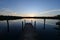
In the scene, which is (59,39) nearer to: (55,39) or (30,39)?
(55,39)

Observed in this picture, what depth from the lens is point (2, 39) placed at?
12.3 m

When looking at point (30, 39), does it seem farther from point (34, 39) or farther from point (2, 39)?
point (2, 39)

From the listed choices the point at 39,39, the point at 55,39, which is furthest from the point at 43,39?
the point at 55,39

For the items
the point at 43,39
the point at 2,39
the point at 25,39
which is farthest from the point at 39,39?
the point at 2,39

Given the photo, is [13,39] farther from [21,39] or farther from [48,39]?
[48,39]

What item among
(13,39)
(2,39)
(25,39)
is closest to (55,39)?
(25,39)

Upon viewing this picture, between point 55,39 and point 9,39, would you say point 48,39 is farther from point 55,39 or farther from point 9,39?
point 9,39

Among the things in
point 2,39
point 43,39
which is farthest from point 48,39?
point 2,39

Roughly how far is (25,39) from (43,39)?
6.62 ft

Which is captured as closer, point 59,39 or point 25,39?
point 25,39

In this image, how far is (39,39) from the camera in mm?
12164

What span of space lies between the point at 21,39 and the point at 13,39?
38.9 inches

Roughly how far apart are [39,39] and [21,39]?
6.34 feet

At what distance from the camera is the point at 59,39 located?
1243cm
